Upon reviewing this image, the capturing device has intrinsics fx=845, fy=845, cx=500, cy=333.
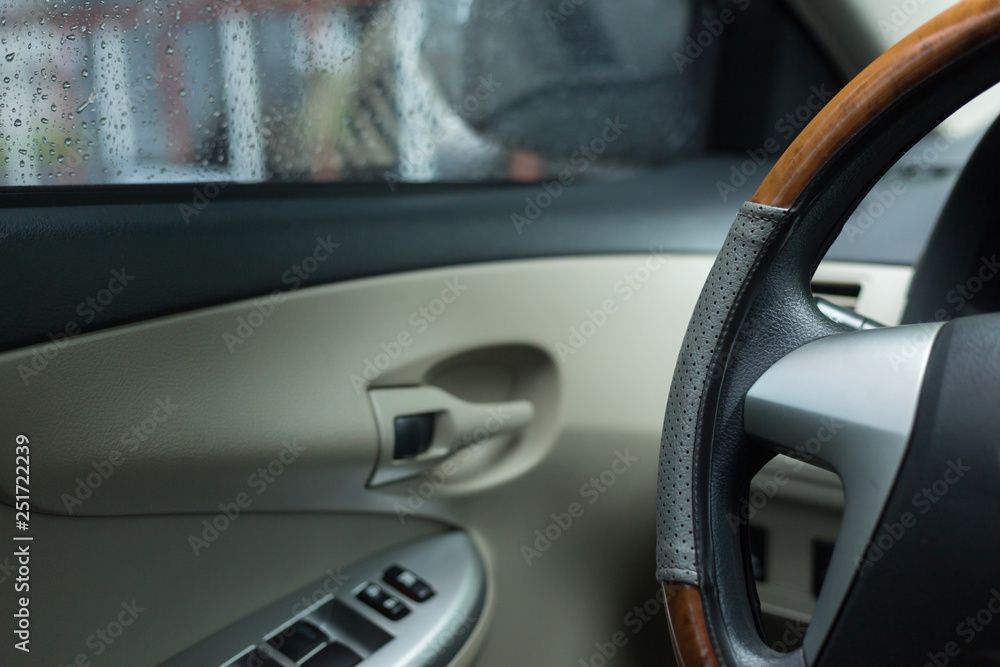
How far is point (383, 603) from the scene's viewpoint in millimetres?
1017

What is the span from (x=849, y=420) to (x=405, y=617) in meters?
0.62

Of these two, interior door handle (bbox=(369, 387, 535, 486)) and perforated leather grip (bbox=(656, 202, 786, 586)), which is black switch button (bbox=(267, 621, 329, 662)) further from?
perforated leather grip (bbox=(656, 202, 786, 586))

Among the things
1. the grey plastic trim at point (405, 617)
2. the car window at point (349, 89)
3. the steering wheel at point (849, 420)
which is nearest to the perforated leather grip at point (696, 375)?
the steering wheel at point (849, 420)

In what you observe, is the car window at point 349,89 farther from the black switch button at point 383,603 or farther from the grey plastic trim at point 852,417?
the grey plastic trim at point 852,417

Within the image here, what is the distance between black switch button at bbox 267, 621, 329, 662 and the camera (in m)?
0.94

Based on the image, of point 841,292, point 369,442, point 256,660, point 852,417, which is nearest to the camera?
point 852,417

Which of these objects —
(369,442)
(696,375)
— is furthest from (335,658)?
(696,375)

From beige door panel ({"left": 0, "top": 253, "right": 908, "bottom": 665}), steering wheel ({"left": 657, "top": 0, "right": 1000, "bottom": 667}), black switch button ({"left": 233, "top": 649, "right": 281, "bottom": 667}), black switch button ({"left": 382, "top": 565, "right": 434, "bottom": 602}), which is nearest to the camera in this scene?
steering wheel ({"left": 657, "top": 0, "right": 1000, "bottom": 667})

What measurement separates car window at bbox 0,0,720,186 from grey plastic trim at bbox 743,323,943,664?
0.71m

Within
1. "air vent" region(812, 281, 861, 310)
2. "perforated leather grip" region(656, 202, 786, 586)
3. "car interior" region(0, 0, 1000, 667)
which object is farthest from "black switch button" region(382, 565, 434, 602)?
"air vent" region(812, 281, 861, 310)

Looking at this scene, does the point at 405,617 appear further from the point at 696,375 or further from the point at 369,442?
the point at 696,375

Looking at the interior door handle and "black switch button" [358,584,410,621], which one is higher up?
the interior door handle

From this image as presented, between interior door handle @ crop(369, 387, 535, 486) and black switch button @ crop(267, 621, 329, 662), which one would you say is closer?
black switch button @ crop(267, 621, 329, 662)

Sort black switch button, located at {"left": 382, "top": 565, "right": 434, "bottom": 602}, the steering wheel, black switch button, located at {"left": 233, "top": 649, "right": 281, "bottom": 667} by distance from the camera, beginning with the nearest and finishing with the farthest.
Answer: the steering wheel, black switch button, located at {"left": 233, "top": 649, "right": 281, "bottom": 667}, black switch button, located at {"left": 382, "top": 565, "right": 434, "bottom": 602}
